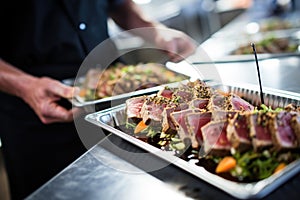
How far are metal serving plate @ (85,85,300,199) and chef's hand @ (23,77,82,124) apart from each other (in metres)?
0.40

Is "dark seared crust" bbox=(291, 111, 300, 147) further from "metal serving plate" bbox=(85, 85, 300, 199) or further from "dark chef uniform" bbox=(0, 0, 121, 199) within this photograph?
"dark chef uniform" bbox=(0, 0, 121, 199)

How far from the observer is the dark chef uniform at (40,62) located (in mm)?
2100

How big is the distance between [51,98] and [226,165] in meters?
1.14

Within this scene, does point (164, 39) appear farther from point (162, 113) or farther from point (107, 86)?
point (162, 113)

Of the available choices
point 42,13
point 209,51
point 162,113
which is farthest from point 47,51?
point 209,51

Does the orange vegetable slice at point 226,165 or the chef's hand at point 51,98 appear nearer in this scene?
the orange vegetable slice at point 226,165

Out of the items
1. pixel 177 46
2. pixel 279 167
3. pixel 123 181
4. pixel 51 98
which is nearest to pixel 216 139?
pixel 279 167

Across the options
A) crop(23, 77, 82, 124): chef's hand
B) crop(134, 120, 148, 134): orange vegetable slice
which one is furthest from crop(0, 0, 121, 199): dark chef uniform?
crop(134, 120, 148, 134): orange vegetable slice

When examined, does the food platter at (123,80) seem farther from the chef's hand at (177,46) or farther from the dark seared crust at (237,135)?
the dark seared crust at (237,135)

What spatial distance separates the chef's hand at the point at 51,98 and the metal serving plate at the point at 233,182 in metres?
0.40

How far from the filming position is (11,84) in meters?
1.97

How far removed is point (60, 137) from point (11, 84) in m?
0.43

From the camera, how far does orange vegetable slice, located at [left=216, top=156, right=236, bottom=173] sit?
965 millimetres

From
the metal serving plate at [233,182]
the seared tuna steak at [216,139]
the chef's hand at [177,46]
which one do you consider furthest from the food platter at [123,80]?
the seared tuna steak at [216,139]
